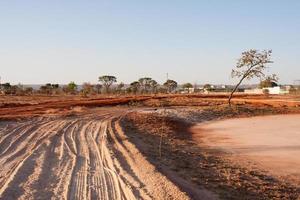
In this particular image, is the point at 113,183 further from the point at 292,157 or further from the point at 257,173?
the point at 292,157

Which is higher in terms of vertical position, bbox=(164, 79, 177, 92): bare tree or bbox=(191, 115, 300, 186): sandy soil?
bbox=(164, 79, 177, 92): bare tree

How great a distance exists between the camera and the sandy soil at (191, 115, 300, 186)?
16.2m

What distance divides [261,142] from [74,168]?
1214 cm

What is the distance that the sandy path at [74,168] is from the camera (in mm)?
10469

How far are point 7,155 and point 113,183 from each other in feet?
17.0

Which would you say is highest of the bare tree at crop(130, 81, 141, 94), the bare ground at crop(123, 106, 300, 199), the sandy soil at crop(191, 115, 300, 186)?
the bare tree at crop(130, 81, 141, 94)

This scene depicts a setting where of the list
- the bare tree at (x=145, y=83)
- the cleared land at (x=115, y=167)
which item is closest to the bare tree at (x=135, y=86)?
the bare tree at (x=145, y=83)

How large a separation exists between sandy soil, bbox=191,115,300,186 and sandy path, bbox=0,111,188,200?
14.2 ft

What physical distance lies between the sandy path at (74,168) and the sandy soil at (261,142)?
4322mm

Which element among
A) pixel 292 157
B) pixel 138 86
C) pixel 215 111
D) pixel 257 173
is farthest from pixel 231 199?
pixel 138 86

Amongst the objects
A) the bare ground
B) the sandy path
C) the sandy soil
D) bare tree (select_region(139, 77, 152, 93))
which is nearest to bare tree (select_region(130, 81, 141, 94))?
bare tree (select_region(139, 77, 152, 93))

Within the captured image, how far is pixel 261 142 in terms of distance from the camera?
22906 millimetres

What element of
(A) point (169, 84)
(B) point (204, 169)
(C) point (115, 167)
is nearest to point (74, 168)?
(C) point (115, 167)

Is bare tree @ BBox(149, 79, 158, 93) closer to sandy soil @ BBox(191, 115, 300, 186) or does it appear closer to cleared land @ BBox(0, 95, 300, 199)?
sandy soil @ BBox(191, 115, 300, 186)
